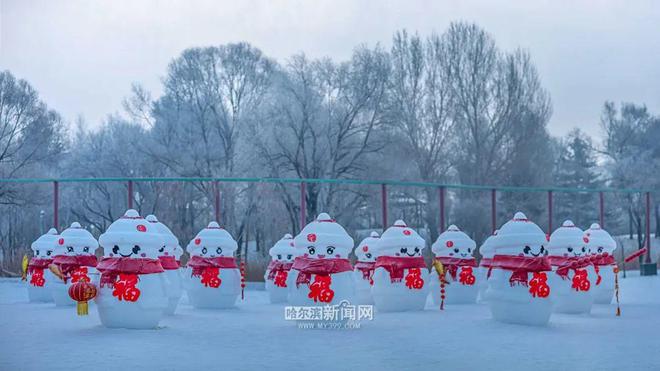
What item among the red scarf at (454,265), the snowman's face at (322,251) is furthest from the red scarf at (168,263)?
the red scarf at (454,265)

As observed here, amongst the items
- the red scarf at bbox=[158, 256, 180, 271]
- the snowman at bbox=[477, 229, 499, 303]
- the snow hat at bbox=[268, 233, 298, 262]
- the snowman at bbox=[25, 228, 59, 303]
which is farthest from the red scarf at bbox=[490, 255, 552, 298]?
the snowman at bbox=[25, 228, 59, 303]

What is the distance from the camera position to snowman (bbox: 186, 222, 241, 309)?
15062 millimetres

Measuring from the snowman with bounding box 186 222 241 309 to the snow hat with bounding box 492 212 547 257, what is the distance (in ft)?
16.9

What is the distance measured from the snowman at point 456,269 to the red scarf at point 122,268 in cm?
639

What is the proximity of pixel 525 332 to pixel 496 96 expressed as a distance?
71.7 feet

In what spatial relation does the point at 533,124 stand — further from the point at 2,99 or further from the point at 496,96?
the point at 2,99

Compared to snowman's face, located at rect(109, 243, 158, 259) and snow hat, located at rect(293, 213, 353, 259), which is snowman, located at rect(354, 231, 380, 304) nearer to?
snow hat, located at rect(293, 213, 353, 259)

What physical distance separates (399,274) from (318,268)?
2.64 metres

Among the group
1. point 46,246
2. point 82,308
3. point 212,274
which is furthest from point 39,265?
point 82,308

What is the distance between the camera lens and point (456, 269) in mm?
16109

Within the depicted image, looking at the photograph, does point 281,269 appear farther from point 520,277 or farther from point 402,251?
point 520,277

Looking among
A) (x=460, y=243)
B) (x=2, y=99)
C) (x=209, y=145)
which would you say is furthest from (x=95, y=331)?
(x=209, y=145)

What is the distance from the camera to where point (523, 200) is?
106 ft

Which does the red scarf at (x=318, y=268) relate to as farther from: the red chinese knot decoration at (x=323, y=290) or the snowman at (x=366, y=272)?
the snowman at (x=366, y=272)
